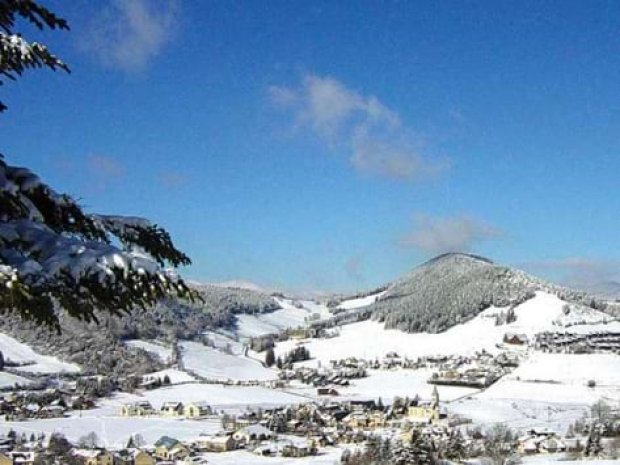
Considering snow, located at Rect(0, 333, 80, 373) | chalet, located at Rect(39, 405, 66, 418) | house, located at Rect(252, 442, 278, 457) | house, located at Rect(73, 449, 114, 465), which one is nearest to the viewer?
house, located at Rect(73, 449, 114, 465)

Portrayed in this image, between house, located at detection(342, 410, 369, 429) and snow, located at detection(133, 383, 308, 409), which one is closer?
house, located at detection(342, 410, 369, 429)

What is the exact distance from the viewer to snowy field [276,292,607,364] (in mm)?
147125

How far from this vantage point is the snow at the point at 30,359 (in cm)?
11536

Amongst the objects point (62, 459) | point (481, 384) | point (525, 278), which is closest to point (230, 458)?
point (62, 459)

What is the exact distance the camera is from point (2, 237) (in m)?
3.75

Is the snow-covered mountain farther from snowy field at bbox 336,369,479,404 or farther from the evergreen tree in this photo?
the evergreen tree

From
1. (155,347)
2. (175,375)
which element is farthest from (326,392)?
(155,347)

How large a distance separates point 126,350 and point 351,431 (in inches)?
3055

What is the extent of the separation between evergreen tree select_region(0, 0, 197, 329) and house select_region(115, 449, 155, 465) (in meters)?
37.7

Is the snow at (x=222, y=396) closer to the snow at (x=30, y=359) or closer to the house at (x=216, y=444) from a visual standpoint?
the snow at (x=30, y=359)

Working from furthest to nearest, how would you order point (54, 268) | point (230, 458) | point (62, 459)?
point (230, 458), point (62, 459), point (54, 268)

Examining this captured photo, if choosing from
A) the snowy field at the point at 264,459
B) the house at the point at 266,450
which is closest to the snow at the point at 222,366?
the house at the point at 266,450

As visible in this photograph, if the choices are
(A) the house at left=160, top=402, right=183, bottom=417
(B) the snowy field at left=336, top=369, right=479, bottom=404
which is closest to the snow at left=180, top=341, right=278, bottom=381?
(B) the snowy field at left=336, top=369, right=479, bottom=404

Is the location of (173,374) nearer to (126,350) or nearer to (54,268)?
(126,350)
